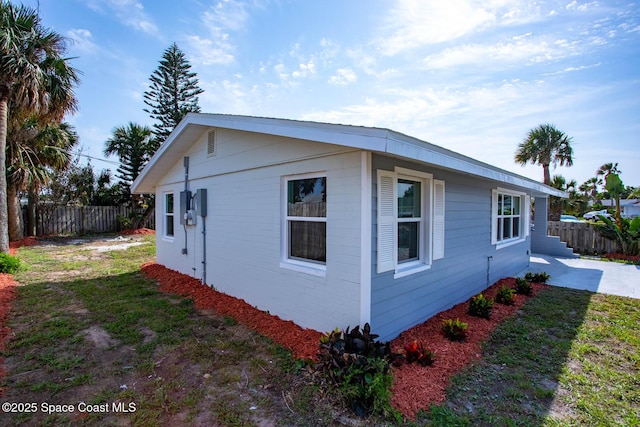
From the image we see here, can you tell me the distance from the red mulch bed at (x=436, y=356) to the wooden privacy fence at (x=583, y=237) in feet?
30.7

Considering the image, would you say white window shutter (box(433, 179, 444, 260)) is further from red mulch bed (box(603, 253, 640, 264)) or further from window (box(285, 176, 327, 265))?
red mulch bed (box(603, 253, 640, 264))

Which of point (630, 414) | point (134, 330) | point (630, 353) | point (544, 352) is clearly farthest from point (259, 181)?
point (630, 353)

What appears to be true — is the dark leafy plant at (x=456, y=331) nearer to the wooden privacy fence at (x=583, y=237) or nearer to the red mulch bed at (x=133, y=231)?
the wooden privacy fence at (x=583, y=237)

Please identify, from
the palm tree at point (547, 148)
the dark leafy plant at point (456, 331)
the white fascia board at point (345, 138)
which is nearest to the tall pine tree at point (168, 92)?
the white fascia board at point (345, 138)

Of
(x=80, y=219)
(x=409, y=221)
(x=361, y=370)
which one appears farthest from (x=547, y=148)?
(x=80, y=219)

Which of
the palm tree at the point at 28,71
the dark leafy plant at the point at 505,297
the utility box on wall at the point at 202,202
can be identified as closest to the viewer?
the dark leafy plant at the point at 505,297

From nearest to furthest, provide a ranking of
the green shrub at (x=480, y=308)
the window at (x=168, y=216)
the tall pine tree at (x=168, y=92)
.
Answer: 1. the green shrub at (x=480, y=308)
2. the window at (x=168, y=216)
3. the tall pine tree at (x=168, y=92)

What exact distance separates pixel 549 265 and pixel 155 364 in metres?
11.0

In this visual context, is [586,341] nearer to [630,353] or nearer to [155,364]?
[630,353]

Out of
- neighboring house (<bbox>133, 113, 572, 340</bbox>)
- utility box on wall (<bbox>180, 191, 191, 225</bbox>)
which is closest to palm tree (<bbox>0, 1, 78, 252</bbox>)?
neighboring house (<bbox>133, 113, 572, 340</bbox>)

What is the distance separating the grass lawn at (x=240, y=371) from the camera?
2.55 metres

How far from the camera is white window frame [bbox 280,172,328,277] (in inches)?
158

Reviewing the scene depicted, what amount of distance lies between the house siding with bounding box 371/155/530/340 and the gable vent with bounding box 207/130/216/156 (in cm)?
394

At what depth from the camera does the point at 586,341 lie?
13.2 feet
